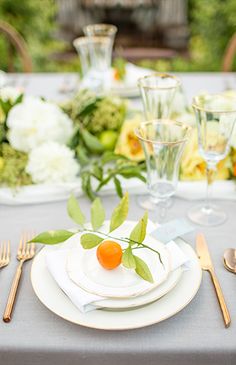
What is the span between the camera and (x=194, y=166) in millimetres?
1126

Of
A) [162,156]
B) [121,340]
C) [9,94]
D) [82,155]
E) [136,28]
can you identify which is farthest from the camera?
[136,28]

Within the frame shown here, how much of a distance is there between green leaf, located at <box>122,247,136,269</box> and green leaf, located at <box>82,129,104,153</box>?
0.49 meters

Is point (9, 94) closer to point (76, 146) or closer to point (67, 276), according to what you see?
point (76, 146)

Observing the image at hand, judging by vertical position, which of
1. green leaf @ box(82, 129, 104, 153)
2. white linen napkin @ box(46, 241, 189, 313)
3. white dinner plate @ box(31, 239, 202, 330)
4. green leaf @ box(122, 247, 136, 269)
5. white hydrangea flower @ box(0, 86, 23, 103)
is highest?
white hydrangea flower @ box(0, 86, 23, 103)

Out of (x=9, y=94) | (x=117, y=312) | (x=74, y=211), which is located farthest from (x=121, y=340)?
(x=9, y=94)

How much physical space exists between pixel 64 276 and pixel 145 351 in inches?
6.9

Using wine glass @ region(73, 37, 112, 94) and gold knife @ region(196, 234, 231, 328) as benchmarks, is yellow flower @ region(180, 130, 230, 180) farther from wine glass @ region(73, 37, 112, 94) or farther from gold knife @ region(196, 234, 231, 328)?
wine glass @ region(73, 37, 112, 94)

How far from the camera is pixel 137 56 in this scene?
11.0 ft

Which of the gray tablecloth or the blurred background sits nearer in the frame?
the gray tablecloth

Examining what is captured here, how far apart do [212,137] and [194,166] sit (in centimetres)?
14

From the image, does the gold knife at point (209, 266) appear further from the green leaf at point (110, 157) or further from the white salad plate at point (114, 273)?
the green leaf at point (110, 157)

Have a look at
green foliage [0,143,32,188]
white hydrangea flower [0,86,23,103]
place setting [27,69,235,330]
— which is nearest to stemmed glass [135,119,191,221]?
place setting [27,69,235,330]

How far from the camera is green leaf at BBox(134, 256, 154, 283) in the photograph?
749mm

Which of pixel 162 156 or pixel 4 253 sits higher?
pixel 162 156
